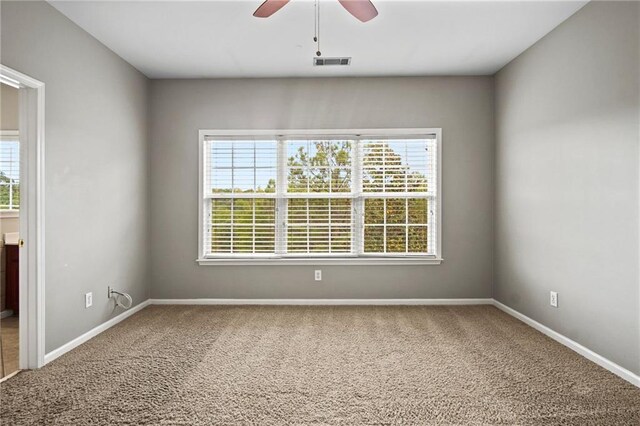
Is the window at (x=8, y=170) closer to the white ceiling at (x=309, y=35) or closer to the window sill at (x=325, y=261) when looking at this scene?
the white ceiling at (x=309, y=35)

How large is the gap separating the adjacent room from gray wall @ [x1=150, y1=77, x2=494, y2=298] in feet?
0.09

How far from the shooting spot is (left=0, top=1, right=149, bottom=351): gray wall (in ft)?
9.18

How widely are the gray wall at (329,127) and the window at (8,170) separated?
4.27 ft

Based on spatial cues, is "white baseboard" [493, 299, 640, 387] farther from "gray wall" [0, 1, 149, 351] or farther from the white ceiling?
"gray wall" [0, 1, 149, 351]

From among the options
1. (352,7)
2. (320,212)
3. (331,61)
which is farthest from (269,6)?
(320,212)

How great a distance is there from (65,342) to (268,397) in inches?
75.0

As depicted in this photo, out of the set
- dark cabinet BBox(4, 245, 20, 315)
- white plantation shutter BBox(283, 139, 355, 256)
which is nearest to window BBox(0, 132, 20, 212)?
dark cabinet BBox(4, 245, 20, 315)

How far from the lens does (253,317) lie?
12.9 feet

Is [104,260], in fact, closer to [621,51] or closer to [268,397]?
[268,397]

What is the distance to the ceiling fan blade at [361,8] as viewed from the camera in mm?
2170

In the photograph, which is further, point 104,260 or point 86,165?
point 104,260

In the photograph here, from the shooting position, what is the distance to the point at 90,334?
3.36 meters

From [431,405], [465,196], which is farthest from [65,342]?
[465,196]

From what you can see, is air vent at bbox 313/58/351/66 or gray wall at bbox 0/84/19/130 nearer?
air vent at bbox 313/58/351/66
